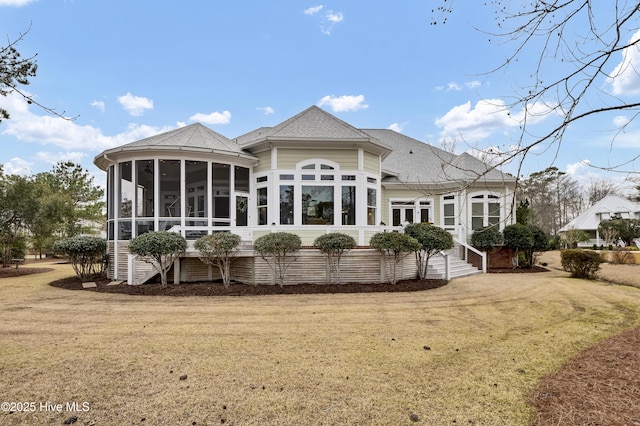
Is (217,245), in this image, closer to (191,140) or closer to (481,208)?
(191,140)

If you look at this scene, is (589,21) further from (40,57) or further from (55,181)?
(55,181)

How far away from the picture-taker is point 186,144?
11.9 meters

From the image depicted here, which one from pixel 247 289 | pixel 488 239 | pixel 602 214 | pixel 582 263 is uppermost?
pixel 602 214

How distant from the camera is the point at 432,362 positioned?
4352 millimetres

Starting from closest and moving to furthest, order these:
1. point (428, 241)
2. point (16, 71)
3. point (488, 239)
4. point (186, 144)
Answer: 1. point (16, 71)
2. point (428, 241)
3. point (186, 144)
4. point (488, 239)

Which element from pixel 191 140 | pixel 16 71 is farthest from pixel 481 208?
pixel 16 71

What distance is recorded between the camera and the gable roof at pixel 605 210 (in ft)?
121

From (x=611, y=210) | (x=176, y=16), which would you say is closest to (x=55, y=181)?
(x=176, y=16)

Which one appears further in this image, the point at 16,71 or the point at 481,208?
the point at 481,208

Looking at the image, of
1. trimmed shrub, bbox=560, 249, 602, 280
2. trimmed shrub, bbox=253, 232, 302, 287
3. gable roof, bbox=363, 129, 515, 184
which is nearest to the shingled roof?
trimmed shrub, bbox=253, 232, 302, 287

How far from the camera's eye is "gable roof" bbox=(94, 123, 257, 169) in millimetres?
11133

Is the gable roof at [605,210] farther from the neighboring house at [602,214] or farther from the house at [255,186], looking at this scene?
the house at [255,186]

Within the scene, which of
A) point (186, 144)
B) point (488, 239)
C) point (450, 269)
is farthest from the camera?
point (488, 239)

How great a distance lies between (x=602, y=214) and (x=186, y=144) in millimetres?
43891
